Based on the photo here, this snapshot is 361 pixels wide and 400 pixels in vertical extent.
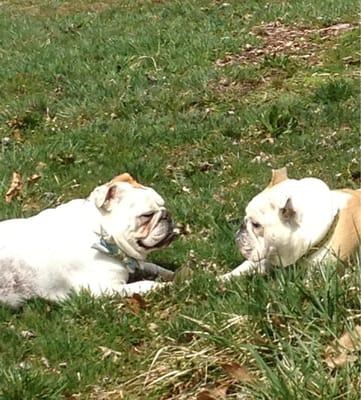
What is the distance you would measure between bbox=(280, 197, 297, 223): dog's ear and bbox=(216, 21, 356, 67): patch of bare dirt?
224 inches

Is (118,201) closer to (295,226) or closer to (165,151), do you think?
(295,226)

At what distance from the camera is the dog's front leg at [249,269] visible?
578 centimetres

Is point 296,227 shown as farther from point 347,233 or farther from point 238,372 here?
point 238,372

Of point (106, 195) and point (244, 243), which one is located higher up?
point (106, 195)

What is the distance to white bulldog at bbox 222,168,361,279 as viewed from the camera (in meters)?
5.79

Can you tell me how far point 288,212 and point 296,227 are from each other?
105 millimetres

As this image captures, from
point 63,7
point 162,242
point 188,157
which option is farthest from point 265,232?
point 63,7

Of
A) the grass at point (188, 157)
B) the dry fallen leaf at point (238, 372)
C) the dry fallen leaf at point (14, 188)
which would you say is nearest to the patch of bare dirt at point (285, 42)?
the grass at point (188, 157)

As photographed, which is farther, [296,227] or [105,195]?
[105,195]

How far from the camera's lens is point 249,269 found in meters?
5.88

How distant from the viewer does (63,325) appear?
5.73m

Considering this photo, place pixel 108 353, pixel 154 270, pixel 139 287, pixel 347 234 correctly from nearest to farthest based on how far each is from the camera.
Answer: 1. pixel 108 353
2. pixel 347 234
3. pixel 139 287
4. pixel 154 270

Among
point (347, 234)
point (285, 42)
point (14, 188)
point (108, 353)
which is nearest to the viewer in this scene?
point (108, 353)

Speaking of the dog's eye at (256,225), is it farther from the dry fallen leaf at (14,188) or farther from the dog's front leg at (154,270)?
the dry fallen leaf at (14,188)
